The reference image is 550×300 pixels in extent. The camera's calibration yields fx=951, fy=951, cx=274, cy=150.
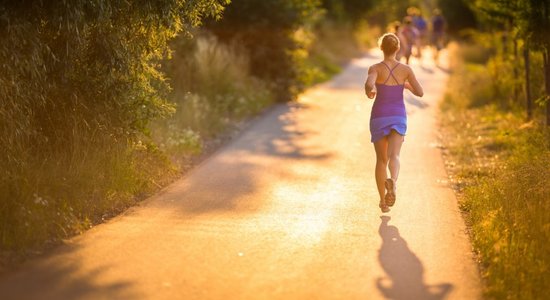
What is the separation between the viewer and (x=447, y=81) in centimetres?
2756

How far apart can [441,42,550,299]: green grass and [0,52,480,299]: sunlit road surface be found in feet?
0.67

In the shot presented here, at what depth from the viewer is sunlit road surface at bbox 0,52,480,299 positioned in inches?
266

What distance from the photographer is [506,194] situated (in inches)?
369

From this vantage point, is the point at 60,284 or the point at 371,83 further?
the point at 371,83

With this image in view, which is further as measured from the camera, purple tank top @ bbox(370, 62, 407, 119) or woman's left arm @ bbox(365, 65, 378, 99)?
purple tank top @ bbox(370, 62, 407, 119)

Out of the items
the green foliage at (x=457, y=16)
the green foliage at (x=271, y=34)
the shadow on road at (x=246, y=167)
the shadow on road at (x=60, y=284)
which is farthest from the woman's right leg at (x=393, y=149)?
the green foliage at (x=457, y=16)

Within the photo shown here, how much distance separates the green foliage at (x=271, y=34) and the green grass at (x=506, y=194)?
4.93 metres

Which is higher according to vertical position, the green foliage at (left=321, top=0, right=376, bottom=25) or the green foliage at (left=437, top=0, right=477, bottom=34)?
the green foliage at (left=321, top=0, right=376, bottom=25)

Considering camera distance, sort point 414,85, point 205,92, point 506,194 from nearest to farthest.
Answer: point 506,194
point 414,85
point 205,92

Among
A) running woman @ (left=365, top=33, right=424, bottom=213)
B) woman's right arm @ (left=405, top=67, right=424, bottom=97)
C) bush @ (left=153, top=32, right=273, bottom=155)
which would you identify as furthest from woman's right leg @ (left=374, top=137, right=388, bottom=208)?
bush @ (left=153, top=32, right=273, bottom=155)

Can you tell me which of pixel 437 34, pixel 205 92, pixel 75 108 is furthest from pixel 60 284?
pixel 437 34

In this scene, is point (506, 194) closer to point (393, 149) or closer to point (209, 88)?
point (393, 149)

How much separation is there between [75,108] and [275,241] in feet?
10.1

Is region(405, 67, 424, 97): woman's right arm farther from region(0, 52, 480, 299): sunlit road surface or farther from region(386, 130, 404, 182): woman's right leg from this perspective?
region(0, 52, 480, 299): sunlit road surface
